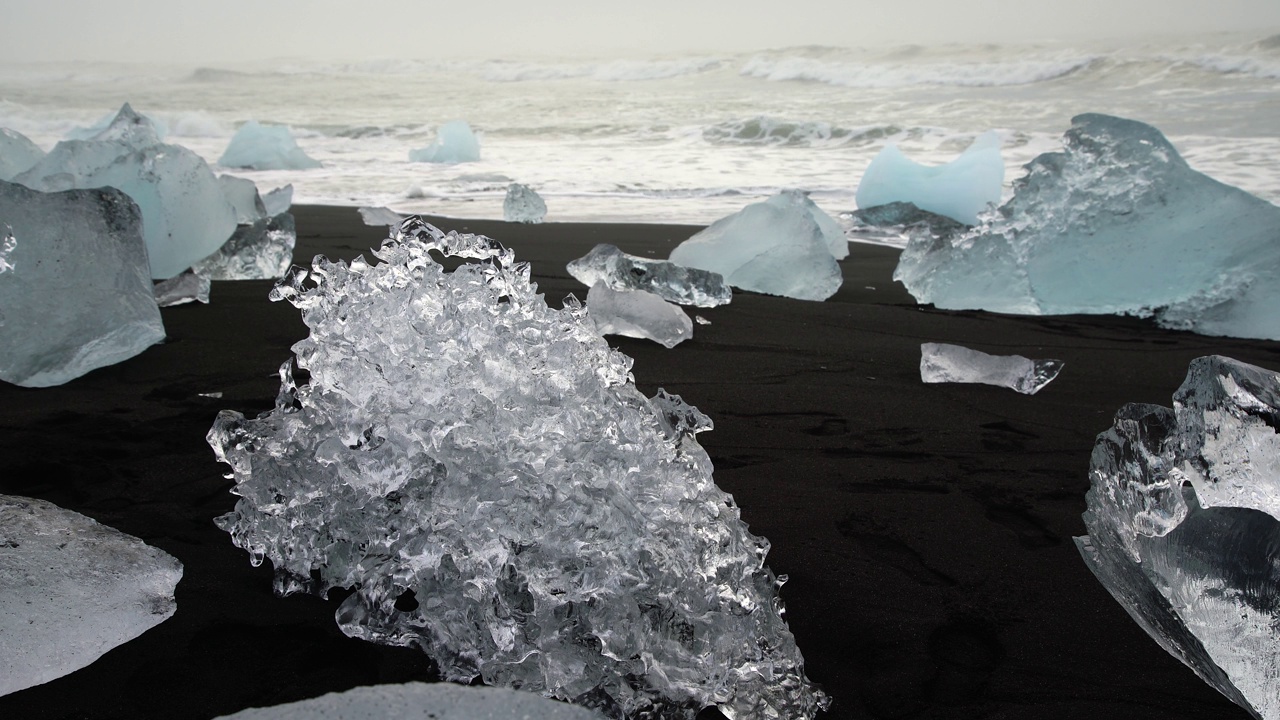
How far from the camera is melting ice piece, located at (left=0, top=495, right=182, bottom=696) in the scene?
1.33 metres

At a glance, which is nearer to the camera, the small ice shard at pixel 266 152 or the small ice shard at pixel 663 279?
the small ice shard at pixel 663 279

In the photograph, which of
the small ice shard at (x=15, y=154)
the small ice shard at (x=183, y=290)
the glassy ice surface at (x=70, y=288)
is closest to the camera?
the glassy ice surface at (x=70, y=288)

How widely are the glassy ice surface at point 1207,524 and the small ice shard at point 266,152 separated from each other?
988 cm

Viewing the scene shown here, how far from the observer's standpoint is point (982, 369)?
277cm

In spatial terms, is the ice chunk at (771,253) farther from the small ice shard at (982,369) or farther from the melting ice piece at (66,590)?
the melting ice piece at (66,590)

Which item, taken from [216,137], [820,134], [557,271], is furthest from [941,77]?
[557,271]

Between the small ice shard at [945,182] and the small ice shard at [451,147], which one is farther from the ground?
the small ice shard at [945,182]

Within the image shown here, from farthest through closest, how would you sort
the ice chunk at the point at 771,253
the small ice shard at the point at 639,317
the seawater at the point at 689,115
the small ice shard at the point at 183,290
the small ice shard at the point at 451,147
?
the small ice shard at the point at 451,147 < the seawater at the point at 689,115 < the ice chunk at the point at 771,253 < the small ice shard at the point at 183,290 < the small ice shard at the point at 639,317

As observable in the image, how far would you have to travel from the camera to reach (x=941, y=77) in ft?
59.3

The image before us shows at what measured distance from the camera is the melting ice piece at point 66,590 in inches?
52.6

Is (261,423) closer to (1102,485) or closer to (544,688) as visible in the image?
(544,688)

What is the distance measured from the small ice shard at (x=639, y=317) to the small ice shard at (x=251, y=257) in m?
1.40

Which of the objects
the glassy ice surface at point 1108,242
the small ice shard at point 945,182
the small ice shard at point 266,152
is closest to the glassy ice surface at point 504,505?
the glassy ice surface at point 1108,242

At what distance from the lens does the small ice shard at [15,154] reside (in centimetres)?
411
